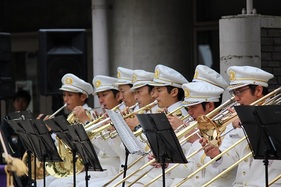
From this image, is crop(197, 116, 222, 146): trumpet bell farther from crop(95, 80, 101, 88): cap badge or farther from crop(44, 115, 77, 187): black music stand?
crop(95, 80, 101, 88): cap badge

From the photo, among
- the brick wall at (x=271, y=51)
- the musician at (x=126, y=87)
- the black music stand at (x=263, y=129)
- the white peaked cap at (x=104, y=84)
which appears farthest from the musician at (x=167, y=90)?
the black music stand at (x=263, y=129)

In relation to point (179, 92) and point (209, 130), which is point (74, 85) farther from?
point (209, 130)

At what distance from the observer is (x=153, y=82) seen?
1162cm

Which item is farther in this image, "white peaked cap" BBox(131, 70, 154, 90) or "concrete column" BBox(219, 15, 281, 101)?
"concrete column" BBox(219, 15, 281, 101)

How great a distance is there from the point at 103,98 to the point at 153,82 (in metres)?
1.49

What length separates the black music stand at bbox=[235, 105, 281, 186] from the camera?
8.21 meters

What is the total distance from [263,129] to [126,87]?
14.5ft

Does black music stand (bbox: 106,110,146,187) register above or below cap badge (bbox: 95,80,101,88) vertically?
below

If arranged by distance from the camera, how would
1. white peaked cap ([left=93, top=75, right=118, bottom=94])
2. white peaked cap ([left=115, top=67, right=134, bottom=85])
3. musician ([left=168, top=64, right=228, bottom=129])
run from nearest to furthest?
1. musician ([left=168, top=64, right=228, bottom=129])
2. white peaked cap ([left=115, top=67, right=134, bottom=85])
3. white peaked cap ([left=93, top=75, right=118, bottom=94])

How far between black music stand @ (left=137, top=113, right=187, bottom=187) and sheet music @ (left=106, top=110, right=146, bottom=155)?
1.09 ft

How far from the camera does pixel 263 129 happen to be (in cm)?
830

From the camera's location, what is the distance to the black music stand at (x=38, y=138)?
1107cm

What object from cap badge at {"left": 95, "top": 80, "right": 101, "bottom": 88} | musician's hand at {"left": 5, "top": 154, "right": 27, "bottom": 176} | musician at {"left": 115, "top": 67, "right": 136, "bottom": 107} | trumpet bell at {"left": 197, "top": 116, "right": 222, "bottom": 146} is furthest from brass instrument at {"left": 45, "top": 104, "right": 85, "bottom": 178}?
musician's hand at {"left": 5, "top": 154, "right": 27, "bottom": 176}

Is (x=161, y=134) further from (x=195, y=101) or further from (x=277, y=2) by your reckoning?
(x=277, y=2)
